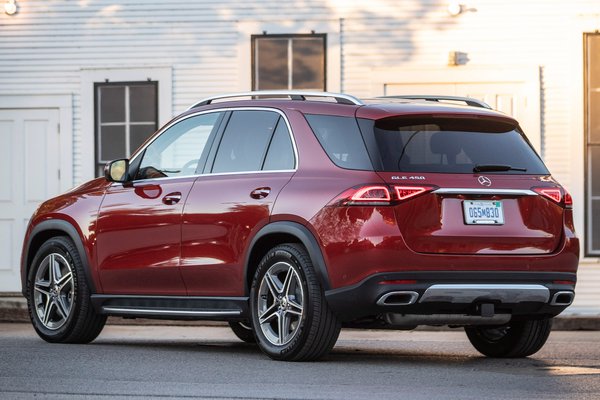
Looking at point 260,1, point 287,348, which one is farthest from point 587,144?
point 287,348

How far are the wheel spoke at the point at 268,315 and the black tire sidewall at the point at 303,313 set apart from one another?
0.12 ft

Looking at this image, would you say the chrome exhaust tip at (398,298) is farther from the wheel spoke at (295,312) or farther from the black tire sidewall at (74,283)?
the black tire sidewall at (74,283)

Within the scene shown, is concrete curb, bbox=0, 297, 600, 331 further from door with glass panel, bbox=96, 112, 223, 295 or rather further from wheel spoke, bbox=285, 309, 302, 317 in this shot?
wheel spoke, bbox=285, 309, 302, 317

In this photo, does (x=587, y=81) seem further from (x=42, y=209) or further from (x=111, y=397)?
(x=111, y=397)

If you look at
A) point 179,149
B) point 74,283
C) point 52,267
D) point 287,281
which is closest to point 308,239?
point 287,281

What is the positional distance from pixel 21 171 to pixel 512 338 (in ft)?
32.2

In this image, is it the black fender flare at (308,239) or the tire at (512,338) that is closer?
the black fender flare at (308,239)

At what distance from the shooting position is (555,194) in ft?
30.8

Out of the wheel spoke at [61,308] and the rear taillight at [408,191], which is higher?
the rear taillight at [408,191]

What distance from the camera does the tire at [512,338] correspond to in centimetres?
1009

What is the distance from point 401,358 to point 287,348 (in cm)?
128

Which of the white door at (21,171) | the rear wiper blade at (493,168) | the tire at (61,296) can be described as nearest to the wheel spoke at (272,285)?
the rear wiper blade at (493,168)

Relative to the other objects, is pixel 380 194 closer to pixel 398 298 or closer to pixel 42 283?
pixel 398 298

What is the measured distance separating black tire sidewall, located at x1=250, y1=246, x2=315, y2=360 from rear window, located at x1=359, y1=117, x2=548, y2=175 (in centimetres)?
84
